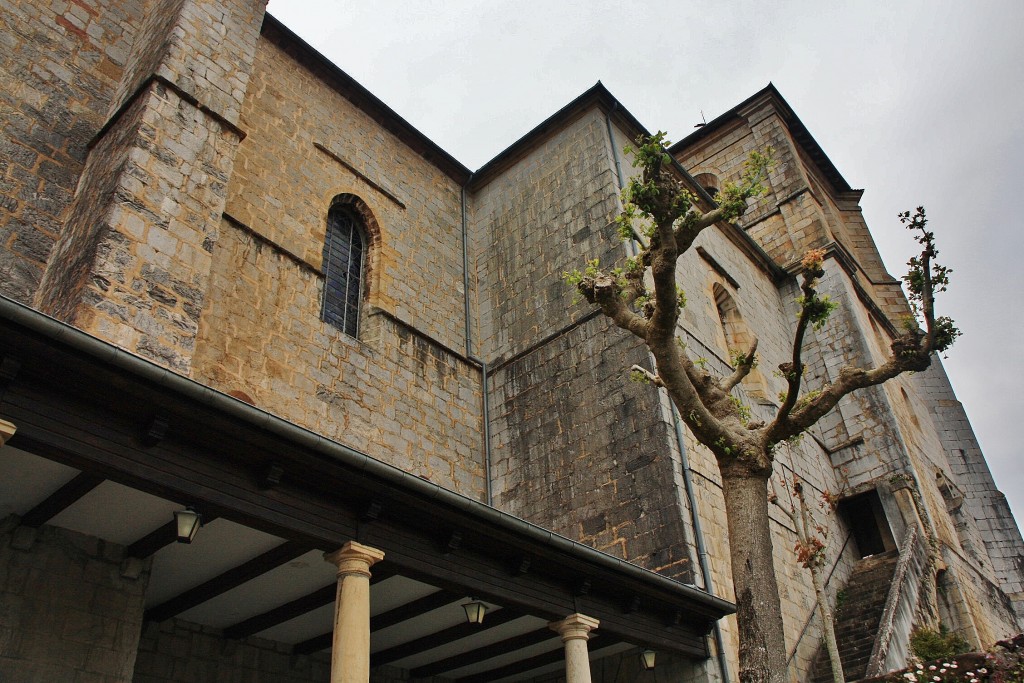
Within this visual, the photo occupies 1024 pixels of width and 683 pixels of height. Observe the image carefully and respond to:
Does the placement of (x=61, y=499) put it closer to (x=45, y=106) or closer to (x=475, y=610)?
(x=475, y=610)

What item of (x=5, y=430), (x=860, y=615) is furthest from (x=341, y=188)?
(x=860, y=615)

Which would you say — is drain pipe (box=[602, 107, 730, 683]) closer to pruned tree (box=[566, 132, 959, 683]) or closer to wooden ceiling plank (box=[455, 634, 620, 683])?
wooden ceiling plank (box=[455, 634, 620, 683])

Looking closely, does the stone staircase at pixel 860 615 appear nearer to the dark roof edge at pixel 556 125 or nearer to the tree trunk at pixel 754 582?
the tree trunk at pixel 754 582

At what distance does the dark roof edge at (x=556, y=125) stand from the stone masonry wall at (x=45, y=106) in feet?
19.8

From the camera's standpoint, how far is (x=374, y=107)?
12883 mm

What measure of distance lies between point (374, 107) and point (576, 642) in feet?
30.1

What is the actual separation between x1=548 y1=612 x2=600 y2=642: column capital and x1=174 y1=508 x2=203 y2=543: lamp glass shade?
333cm

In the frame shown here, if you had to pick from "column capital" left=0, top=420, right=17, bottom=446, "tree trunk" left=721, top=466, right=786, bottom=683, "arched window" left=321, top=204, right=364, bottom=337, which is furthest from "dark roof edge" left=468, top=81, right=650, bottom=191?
"column capital" left=0, top=420, right=17, bottom=446

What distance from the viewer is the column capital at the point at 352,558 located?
5500 millimetres

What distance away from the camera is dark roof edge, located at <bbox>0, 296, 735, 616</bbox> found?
4.23 meters

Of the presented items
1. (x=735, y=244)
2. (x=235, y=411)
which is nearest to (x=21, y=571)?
(x=235, y=411)

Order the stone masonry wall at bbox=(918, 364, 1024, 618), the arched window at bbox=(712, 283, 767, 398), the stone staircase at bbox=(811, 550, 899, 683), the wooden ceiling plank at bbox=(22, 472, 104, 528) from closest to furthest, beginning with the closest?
the wooden ceiling plank at bbox=(22, 472, 104, 528), the stone staircase at bbox=(811, 550, 899, 683), the arched window at bbox=(712, 283, 767, 398), the stone masonry wall at bbox=(918, 364, 1024, 618)

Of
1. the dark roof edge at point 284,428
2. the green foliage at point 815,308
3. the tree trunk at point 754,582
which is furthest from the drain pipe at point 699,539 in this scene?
the green foliage at point 815,308

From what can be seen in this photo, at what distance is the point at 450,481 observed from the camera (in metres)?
10.5
